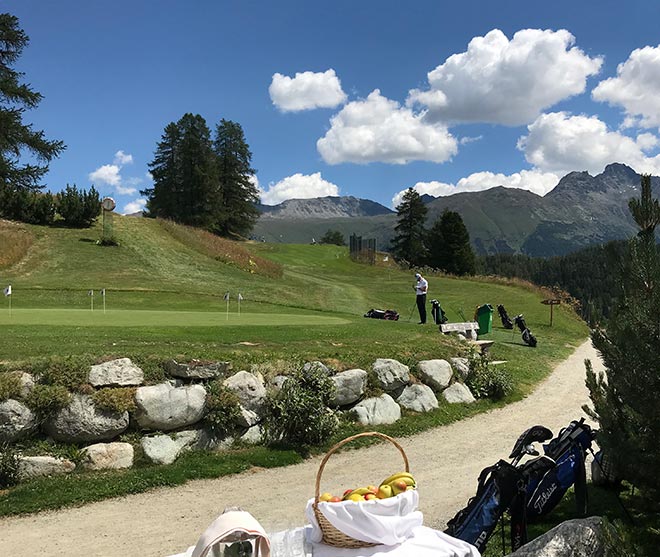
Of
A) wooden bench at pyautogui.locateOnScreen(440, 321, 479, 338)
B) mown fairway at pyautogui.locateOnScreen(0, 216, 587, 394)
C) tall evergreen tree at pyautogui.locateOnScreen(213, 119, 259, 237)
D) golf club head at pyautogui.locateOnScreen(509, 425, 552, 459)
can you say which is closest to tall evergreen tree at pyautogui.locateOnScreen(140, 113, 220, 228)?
tall evergreen tree at pyautogui.locateOnScreen(213, 119, 259, 237)

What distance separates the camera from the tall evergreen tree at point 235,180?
62.7 m

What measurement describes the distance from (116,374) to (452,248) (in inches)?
2219

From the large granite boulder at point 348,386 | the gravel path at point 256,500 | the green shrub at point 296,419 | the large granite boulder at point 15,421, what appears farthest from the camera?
the large granite boulder at point 348,386

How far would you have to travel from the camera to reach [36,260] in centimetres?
2866

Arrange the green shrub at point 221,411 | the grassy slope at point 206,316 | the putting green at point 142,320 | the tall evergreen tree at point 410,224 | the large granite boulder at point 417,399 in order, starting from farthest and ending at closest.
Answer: the tall evergreen tree at point 410,224, the putting green at point 142,320, the large granite boulder at point 417,399, the grassy slope at point 206,316, the green shrub at point 221,411

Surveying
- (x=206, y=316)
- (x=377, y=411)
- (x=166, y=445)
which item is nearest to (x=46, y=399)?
(x=166, y=445)

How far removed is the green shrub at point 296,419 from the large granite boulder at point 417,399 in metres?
2.20

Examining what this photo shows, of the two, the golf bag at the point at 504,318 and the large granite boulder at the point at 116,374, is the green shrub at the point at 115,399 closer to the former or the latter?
the large granite boulder at the point at 116,374

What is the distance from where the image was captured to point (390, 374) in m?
11.4

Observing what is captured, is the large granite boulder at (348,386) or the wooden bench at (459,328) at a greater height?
the wooden bench at (459,328)

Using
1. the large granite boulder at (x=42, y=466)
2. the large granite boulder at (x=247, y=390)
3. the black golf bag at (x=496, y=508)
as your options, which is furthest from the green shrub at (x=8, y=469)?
the black golf bag at (x=496, y=508)

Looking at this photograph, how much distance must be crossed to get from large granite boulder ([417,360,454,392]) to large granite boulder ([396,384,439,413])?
0.41 metres

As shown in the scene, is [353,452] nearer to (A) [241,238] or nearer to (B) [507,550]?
(B) [507,550]

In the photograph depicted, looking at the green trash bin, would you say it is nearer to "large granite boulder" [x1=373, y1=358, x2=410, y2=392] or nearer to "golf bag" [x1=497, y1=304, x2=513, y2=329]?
"golf bag" [x1=497, y1=304, x2=513, y2=329]
